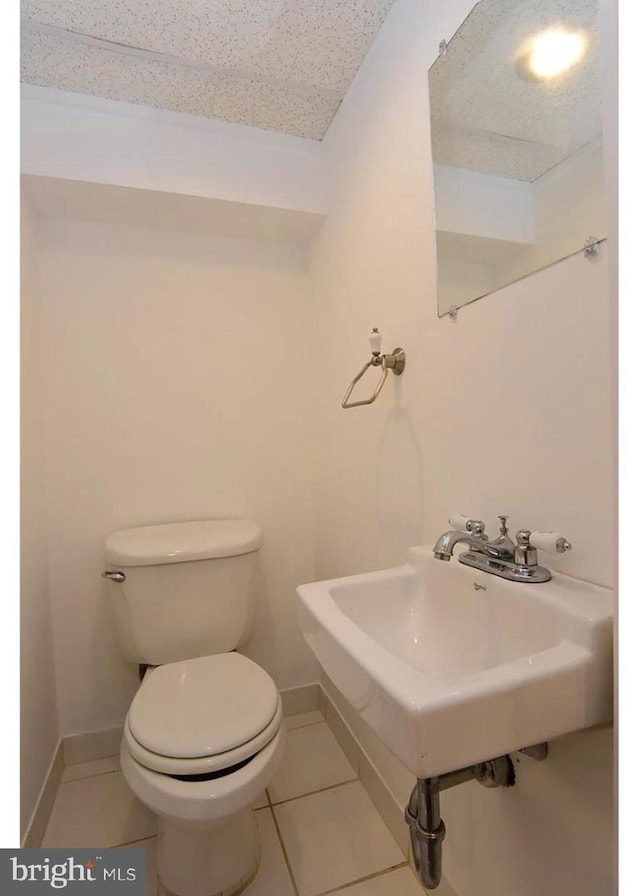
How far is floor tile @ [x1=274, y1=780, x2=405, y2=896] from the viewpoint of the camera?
1079 millimetres

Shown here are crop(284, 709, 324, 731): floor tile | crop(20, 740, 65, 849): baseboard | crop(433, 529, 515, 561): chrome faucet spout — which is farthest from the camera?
crop(284, 709, 324, 731): floor tile

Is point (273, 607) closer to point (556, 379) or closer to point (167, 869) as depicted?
point (167, 869)

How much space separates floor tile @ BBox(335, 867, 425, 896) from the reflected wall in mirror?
1396mm

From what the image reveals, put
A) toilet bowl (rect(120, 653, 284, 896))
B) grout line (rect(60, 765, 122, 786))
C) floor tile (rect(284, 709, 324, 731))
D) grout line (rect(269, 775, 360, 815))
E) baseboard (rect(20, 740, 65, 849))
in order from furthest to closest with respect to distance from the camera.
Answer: floor tile (rect(284, 709, 324, 731)) → grout line (rect(60, 765, 122, 786)) → grout line (rect(269, 775, 360, 815)) → baseboard (rect(20, 740, 65, 849)) → toilet bowl (rect(120, 653, 284, 896))

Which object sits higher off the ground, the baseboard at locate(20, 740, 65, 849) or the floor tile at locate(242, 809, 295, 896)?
the baseboard at locate(20, 740, 65, 849)

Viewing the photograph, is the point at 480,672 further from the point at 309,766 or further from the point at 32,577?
the point at 32,577

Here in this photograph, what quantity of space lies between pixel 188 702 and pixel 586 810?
34.2 inches

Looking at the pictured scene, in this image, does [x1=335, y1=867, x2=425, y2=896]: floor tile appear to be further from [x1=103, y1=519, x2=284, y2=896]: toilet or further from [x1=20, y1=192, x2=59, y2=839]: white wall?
[x1=20, y1=192, x2=59, y2=839]: white wall

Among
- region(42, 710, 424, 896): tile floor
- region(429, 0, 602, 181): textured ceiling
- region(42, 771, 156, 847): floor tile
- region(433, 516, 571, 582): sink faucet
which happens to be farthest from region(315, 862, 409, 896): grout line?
region(429, 0, 602, 181): textured ceiling

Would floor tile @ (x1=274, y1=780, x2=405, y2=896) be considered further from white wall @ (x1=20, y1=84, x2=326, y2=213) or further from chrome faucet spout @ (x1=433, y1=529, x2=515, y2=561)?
white wall @ (x1=20, y1=84, x2=326, y2=213)

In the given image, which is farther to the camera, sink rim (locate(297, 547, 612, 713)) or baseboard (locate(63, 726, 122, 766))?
baseboard (locate(63, 726, 122, 766))

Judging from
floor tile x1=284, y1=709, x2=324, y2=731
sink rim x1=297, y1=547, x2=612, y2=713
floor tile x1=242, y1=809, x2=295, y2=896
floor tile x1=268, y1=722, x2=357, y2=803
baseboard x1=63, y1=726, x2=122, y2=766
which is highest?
sink rim x1=297, y1=547, x2=612, y2=713

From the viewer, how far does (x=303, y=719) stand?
170cm

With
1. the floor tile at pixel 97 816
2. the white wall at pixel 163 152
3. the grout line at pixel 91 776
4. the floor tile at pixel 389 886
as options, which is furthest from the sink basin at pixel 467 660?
the white wall at pixel 163 152
